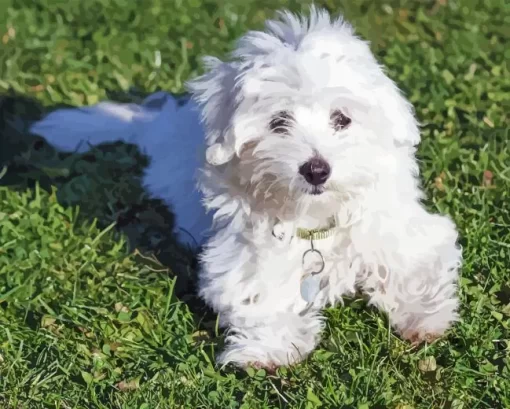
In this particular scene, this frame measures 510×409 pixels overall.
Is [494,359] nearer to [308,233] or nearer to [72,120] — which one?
[308,233]

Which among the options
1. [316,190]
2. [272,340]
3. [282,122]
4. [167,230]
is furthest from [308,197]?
[167,230]

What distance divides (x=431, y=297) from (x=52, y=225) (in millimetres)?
2174

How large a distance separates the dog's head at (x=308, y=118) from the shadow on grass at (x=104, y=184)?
3.61 ft

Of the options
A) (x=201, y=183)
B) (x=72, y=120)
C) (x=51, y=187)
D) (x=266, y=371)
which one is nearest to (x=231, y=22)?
(x=72, y=120)

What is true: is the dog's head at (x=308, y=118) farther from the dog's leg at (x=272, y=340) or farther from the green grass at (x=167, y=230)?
the green grass at (x=167, y=230)

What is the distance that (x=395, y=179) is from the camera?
12.7 ft

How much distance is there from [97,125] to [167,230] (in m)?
1.12

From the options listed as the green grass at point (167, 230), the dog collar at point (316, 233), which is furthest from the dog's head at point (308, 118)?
the green grass at point (167, 230)

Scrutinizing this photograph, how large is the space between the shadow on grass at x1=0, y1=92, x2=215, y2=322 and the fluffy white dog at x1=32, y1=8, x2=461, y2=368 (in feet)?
1.60

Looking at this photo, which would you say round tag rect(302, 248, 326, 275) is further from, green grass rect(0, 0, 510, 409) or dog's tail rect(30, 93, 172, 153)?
dog's tail rect(30, 93, 172, 153)

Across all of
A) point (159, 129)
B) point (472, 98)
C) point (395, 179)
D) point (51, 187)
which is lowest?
point (51, 187)

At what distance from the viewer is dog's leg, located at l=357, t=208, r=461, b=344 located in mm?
3971

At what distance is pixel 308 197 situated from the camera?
3.62 meters

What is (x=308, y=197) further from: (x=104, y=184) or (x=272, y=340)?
(x=104, y=184)
